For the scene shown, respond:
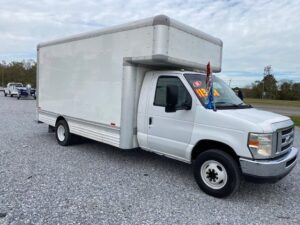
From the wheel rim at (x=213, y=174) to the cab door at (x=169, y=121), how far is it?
1.62ft

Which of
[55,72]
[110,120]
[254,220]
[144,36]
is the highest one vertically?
[144,36]

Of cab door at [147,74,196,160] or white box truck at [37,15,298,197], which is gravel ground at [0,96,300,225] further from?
cab door at [147,74,196,160]

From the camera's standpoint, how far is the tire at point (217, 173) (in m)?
4.63

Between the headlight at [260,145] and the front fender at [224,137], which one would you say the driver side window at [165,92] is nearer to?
the front fender at [224,137]

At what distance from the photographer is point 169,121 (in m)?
5.50

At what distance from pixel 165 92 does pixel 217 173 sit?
183 centimetres

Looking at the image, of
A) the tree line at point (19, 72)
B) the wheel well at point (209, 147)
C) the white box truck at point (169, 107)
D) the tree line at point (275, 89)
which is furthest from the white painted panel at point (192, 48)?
the tree line at point (275, 89)

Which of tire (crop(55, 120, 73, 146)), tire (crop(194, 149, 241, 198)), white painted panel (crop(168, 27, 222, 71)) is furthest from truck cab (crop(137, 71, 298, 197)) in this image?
tire (crop(55, 120, 73, 146))

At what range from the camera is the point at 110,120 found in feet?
20.9

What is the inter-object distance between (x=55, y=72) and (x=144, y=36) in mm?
3993

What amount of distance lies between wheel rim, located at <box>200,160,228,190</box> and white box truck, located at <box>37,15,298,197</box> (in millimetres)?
17

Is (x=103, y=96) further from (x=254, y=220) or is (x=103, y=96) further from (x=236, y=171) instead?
(x=254, y=220)

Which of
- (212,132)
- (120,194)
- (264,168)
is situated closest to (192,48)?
(212,132)

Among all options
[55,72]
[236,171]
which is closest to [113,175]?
[236,171]
